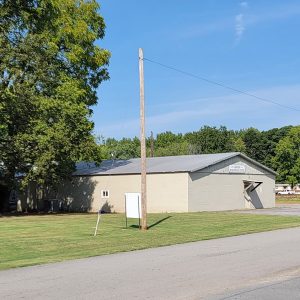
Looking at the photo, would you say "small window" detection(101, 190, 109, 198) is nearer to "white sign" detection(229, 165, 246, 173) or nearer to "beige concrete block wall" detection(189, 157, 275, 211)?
"beige concrete block wall" detection(189, 157, 275, 211)

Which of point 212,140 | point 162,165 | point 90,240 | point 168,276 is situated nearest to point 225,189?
point 162,165

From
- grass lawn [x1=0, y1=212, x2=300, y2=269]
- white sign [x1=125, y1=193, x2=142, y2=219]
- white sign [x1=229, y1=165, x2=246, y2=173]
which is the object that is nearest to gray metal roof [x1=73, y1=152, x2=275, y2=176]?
white sign [x1=229, y1=165, x2=246, y2=173]

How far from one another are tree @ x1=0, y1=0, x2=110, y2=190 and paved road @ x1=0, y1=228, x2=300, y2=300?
17.9m

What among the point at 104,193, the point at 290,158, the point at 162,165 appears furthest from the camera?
the point at 290,158

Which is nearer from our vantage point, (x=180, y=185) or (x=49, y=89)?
(x=49, y=89)

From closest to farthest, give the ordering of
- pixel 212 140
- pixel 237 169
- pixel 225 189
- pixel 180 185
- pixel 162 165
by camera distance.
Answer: pixel 180 185, pixel 225 189, pixel 162 165, pixel 237 169, pixel 212 140

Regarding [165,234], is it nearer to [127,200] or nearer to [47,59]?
[127,200]

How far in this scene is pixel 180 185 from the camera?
121ft

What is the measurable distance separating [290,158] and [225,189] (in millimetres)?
57912

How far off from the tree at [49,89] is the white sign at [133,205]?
10270mm

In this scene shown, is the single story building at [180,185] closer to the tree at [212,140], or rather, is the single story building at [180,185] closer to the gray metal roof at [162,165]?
the gray metal roof at [162,165]

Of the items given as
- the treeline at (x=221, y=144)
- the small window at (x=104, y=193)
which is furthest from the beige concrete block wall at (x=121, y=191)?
the treeline at (x=221, y=144)

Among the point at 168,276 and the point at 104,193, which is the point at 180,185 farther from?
the point at 168,276

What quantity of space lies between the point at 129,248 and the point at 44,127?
2004cm
